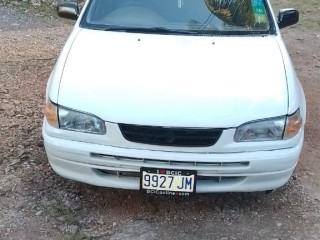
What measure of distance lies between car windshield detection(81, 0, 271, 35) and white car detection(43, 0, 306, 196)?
412 mm

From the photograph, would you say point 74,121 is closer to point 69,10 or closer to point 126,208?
point 126,208

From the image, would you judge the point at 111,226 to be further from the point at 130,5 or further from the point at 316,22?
the point at 316,22

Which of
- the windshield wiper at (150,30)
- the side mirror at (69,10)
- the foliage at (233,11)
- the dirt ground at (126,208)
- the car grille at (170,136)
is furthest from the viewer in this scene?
the side mirror at (69,10)

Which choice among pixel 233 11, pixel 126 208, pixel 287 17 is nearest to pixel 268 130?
pixel 126 208

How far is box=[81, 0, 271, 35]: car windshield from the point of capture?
4180 millimetres

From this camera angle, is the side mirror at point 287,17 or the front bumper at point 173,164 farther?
the side mirror at point 287,17

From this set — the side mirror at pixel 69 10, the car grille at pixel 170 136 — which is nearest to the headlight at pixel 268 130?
the car grille at pixel 170 136

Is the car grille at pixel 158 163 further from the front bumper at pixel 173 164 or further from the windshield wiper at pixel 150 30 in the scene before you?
the windshield wiper at pixel 150 30

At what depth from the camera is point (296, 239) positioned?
3.41 metres

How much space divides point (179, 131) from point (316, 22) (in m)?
7.21

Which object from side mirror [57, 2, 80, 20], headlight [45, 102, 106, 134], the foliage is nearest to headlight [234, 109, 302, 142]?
headlight [45, 102, 106, 134]

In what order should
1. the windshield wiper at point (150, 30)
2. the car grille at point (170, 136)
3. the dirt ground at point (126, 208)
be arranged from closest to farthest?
the car grille at point (170, 136), the dirt ground at point (126, 208), the windshield wiper at point (150, 30)

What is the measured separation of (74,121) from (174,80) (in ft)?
2.29

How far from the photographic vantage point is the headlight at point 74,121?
10.7ft
